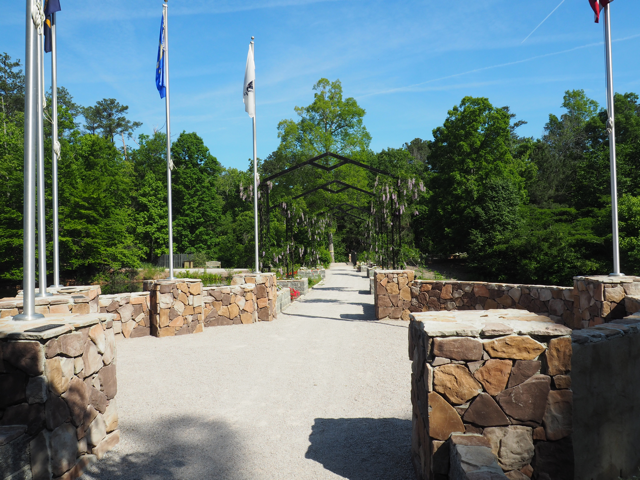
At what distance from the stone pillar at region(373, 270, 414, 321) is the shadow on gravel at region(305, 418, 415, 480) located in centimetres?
614

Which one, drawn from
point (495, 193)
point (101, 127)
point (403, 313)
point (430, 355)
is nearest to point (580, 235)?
point (495, 193)

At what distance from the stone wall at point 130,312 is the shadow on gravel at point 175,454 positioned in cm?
463

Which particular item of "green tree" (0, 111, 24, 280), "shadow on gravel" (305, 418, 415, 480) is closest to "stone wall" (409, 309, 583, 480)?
"shadow on gravel" (305, 418, 415, 480)

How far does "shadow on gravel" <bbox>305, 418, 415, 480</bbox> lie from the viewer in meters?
3.37

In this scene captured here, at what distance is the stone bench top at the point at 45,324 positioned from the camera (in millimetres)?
3090

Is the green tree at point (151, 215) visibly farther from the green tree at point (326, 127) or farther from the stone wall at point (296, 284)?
the stone wall at point (296, 284)

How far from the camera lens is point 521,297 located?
834 cm

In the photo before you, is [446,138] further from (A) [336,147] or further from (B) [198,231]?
(B) [198,231]

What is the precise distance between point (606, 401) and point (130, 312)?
806 centimetres

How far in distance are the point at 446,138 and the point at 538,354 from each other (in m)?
31.8

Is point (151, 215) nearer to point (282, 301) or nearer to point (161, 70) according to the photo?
point (282, 301)

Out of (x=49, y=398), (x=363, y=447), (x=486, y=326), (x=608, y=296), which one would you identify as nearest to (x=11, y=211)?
(x=49, y=398)

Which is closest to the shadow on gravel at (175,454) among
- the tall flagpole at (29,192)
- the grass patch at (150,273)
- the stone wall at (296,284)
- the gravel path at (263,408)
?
the gravel path at (263,408)

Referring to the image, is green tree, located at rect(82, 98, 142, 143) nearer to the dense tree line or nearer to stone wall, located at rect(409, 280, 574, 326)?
the dense tree line
